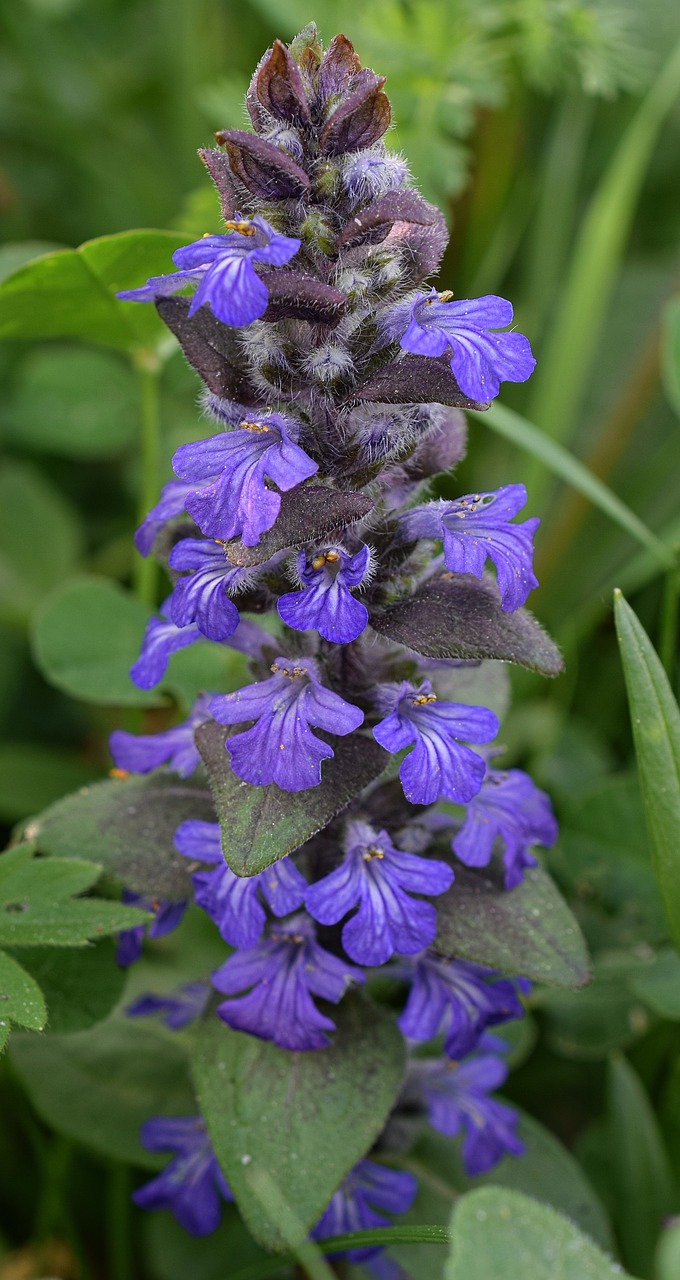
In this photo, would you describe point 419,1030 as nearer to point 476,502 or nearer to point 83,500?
point 476,502

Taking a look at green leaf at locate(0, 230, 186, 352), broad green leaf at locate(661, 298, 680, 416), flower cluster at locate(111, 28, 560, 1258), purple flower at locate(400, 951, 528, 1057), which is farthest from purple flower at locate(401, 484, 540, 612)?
broad green leaf at locate(661, 298, 680, 416)

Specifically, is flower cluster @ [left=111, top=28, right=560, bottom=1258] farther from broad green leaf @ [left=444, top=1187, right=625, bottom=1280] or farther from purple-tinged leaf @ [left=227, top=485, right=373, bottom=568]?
broad green leaf @ [left=444, top=1187, right=625, bottom=1280]

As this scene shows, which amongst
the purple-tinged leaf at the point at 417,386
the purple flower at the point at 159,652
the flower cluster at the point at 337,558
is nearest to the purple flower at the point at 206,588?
the flower cluster at the point at 337,558

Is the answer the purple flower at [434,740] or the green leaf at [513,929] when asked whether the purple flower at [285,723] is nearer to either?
the purple flower at [434,740]

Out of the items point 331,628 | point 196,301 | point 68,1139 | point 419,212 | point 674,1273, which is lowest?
point 68,1139

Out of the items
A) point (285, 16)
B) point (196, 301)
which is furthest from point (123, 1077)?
point (285, 16)

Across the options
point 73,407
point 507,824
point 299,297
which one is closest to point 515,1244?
point 507,824

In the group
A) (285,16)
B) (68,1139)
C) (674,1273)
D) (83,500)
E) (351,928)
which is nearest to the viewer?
(674,1273)
